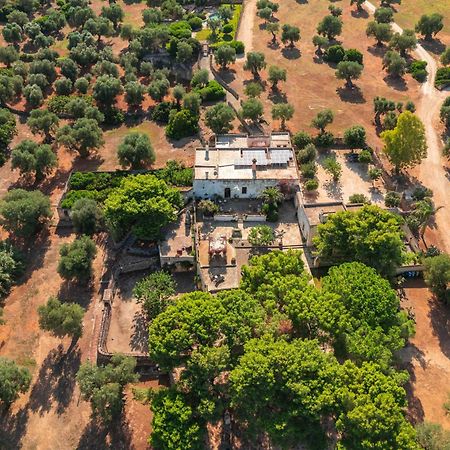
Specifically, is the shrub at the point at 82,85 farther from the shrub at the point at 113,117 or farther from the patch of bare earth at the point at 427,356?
the patch of bare earth at the point at 427,356

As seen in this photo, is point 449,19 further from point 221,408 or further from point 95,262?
point 221,408

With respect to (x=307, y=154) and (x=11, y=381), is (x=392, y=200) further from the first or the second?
(x=11, y=381)

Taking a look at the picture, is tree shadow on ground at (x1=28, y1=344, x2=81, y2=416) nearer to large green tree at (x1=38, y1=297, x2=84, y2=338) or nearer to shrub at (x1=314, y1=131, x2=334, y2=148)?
large green tree at (x1=38, y1=297, x2=84, y2=338)

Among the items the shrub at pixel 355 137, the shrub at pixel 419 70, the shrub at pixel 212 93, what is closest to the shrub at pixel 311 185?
the shrub at pixel 355 137

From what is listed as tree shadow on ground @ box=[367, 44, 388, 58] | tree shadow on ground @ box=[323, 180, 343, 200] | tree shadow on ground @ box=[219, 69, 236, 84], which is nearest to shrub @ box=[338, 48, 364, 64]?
tree shadow on ground @ box=[367, 44, 388, 58]

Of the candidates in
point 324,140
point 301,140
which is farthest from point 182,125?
point 324,140
